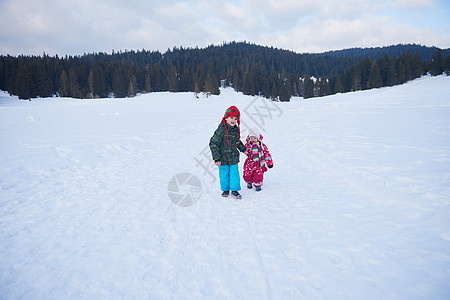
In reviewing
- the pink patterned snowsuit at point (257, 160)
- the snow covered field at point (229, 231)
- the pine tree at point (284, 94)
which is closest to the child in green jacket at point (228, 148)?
the snow covered field at point (229, 231)

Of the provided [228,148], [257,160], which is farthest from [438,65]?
[228,148]

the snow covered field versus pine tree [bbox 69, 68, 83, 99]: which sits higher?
pine tree [bbox 69, 68, 83, 99]

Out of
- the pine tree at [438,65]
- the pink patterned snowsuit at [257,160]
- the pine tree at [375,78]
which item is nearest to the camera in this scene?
the pink patterned snowsuit at [257,160]

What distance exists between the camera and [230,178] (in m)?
4.59

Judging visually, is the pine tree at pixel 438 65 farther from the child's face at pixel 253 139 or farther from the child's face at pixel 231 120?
the child's face at pixel 231 120

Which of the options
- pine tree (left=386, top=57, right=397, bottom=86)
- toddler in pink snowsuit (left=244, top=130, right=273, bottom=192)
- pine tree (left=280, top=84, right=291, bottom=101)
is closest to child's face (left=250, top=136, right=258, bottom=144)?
toddler in pink snowsuit (left=244, top=130, right=273, bottom=192)

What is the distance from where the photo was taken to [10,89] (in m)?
47.4

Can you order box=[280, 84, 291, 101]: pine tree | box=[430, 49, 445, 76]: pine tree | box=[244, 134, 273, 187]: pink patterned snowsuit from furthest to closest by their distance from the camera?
box=[280, 84, 291, 101]: pine tree → box=[430, 49, 445, 76]: pine tree → box=[244, 134, 273, 187]: pink patterned snowsuit

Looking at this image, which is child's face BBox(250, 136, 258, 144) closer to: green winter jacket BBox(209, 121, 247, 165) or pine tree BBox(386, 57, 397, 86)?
green winter jacket BBox(209, 121, 247, 165)

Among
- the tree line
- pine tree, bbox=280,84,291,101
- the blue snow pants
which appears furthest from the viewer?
pine tree, bbox=280,84,291,101

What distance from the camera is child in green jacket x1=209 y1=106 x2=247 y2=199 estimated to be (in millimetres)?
4418

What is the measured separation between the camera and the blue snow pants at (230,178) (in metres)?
4.52

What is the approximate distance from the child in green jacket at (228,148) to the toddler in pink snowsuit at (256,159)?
45 centimetres

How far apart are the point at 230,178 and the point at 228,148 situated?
0.68 m
